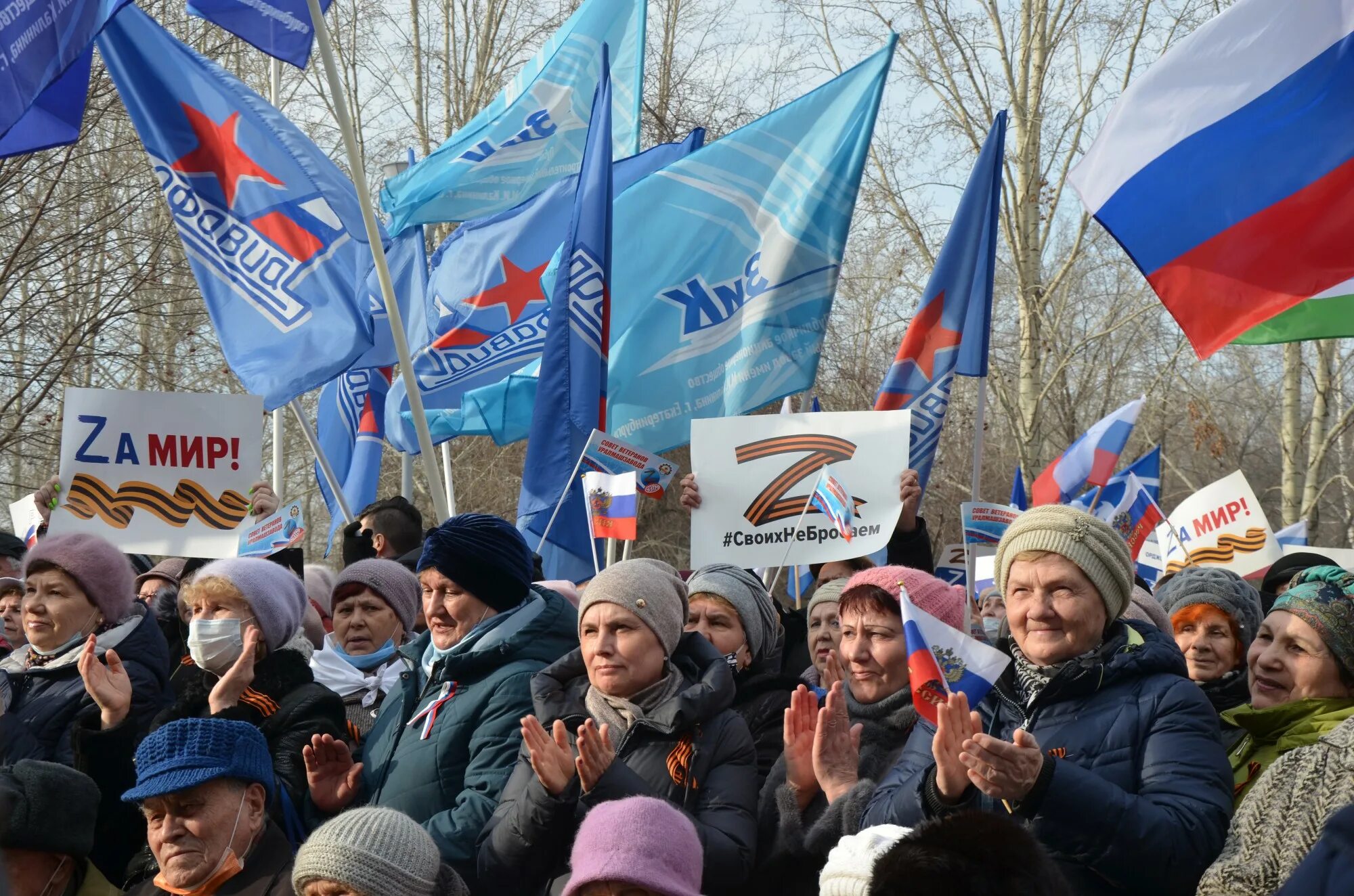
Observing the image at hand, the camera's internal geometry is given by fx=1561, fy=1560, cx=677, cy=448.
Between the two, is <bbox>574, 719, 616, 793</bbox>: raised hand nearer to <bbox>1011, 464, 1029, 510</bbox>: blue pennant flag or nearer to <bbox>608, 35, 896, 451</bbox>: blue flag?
<bbox>608, 35, 896, 451</bbox>: blue flag

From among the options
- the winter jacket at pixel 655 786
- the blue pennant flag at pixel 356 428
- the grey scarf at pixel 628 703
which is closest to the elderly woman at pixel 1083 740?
the winter jacket at pixel 655 786

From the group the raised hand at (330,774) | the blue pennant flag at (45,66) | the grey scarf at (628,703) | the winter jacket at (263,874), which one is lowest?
the winter jacket at (263,874)

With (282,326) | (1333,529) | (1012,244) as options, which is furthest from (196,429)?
(1333,529)

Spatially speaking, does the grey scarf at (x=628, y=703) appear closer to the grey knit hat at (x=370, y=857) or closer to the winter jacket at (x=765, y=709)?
the winter jacket at (x=765, y=709)

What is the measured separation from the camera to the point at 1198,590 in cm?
525

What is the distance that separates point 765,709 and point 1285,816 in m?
1.94

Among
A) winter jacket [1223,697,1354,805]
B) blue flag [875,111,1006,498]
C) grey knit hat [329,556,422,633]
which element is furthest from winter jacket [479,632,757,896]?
blue flag [875,111,1006,498]

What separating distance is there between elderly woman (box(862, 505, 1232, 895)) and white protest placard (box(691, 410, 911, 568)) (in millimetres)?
2541

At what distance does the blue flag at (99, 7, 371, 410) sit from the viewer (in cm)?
791

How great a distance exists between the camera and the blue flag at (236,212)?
26.0 feet

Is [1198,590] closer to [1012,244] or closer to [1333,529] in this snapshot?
[1012,244]

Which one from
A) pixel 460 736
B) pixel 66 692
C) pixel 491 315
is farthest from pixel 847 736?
pixel 491 315

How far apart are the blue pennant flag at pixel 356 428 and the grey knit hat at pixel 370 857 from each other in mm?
7356

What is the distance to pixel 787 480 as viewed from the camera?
22.6 ft
